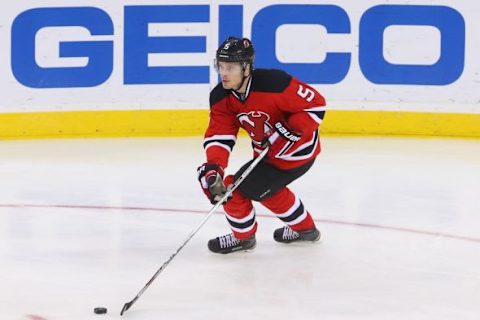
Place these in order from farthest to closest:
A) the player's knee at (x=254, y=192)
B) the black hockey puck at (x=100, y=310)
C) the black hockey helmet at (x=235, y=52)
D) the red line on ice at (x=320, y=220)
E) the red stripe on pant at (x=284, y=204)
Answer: the red line on ice at (x=320, y=220) < the red stripe on pant at (x=284, y=204) < the player's knee at (x=254, y=192) < the black hockey helmet at (x=235, y=52) < the black hockey puck at (x=100, y=310)

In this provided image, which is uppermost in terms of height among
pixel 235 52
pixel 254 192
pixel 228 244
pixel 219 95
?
pixel 235 52

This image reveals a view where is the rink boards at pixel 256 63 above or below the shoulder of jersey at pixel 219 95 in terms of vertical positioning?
below

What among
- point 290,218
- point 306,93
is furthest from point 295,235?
point 306,93

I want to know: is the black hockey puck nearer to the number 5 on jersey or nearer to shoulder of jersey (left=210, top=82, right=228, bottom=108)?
shoulder of jersey (left=210, top=82, right=228, bottom=108)

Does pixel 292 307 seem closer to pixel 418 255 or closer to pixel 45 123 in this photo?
pixel 418 255

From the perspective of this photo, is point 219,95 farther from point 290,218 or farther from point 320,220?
point 320,220

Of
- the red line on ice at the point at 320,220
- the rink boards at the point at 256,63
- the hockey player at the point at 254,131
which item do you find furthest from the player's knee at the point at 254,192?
the rink boards at the point at 256,63

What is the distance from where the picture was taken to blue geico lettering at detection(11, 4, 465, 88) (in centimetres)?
712

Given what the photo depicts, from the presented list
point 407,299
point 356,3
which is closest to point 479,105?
point 356,3

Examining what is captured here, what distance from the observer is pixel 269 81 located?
4.10 m

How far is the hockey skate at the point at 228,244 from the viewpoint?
14.1 feet

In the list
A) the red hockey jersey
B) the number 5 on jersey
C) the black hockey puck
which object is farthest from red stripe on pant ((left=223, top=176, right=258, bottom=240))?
the black hockey puck

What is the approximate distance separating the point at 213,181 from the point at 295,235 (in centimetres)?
67

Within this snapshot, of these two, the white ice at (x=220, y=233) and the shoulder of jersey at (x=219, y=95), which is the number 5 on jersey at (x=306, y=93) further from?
the white ice at (x=220, y=233)
